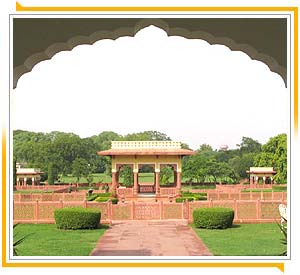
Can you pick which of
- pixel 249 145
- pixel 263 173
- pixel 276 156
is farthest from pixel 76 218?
pixel 249 145

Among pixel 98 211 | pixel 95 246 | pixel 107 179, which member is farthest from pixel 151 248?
pixel 107 179

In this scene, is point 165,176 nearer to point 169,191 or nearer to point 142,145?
point 142,145

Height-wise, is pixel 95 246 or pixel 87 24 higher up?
pixel 87 24

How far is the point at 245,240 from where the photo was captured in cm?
1164

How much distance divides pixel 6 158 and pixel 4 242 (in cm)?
90

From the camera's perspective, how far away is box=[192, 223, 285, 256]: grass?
397 inches

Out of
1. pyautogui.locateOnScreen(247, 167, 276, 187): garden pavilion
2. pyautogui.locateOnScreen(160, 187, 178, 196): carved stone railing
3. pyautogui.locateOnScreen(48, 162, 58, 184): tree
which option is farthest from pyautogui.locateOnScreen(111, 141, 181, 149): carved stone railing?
pyautogui.locateOnScreen(48, 162, 58, 184): tree

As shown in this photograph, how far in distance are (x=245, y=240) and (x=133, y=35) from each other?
6.92 m

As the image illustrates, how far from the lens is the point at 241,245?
10969 mm

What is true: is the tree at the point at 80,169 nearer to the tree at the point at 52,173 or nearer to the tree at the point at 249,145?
the tree at the point at 52,173

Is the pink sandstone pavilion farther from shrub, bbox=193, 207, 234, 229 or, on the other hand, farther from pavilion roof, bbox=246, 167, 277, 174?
pavilion roof, bbox=246, 167, 277, 174

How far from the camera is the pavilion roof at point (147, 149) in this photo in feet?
84.6

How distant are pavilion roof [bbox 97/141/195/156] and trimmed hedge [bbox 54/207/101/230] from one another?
11.6 metres
